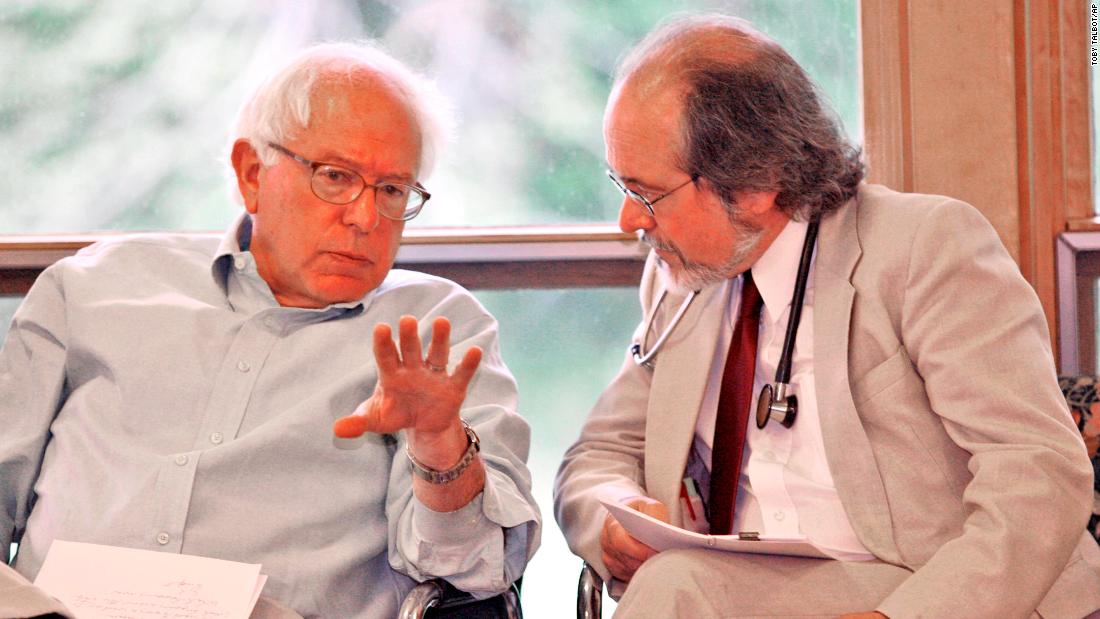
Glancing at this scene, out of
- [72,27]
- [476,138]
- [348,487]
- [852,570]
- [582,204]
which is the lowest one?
[852,570]

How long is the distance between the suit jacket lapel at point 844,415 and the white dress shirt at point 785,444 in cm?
6

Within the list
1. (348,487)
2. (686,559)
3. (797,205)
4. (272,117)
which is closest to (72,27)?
(272,117)

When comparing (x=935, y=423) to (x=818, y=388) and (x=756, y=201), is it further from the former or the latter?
(x=756, y=201)

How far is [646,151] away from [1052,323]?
1.26m

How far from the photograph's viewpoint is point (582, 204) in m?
3.03

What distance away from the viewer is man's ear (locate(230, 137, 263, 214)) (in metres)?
2.41

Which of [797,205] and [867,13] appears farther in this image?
[867,13]

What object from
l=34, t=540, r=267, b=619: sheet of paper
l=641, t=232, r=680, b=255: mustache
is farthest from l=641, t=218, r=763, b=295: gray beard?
l=34, t=540, r=267, b=619: sheet of paper

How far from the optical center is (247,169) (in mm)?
2418

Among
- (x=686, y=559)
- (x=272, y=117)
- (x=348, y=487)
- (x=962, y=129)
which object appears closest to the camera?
(x=686, y=559)

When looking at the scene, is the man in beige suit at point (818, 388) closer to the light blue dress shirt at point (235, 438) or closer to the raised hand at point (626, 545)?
the raised hand at point (626, 545)

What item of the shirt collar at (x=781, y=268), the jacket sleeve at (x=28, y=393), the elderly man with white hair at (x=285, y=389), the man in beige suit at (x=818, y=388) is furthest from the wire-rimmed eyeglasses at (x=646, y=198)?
the jacket sleeve at (x=28, y=393)

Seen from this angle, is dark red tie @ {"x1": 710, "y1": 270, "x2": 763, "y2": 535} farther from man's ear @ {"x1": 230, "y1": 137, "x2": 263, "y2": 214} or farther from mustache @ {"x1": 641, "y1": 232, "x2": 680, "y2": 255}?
man's ear @ {"x1": 230, "y1": 137, "x2": 263, "y2": 214}

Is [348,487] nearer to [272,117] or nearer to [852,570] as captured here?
[272,117]
